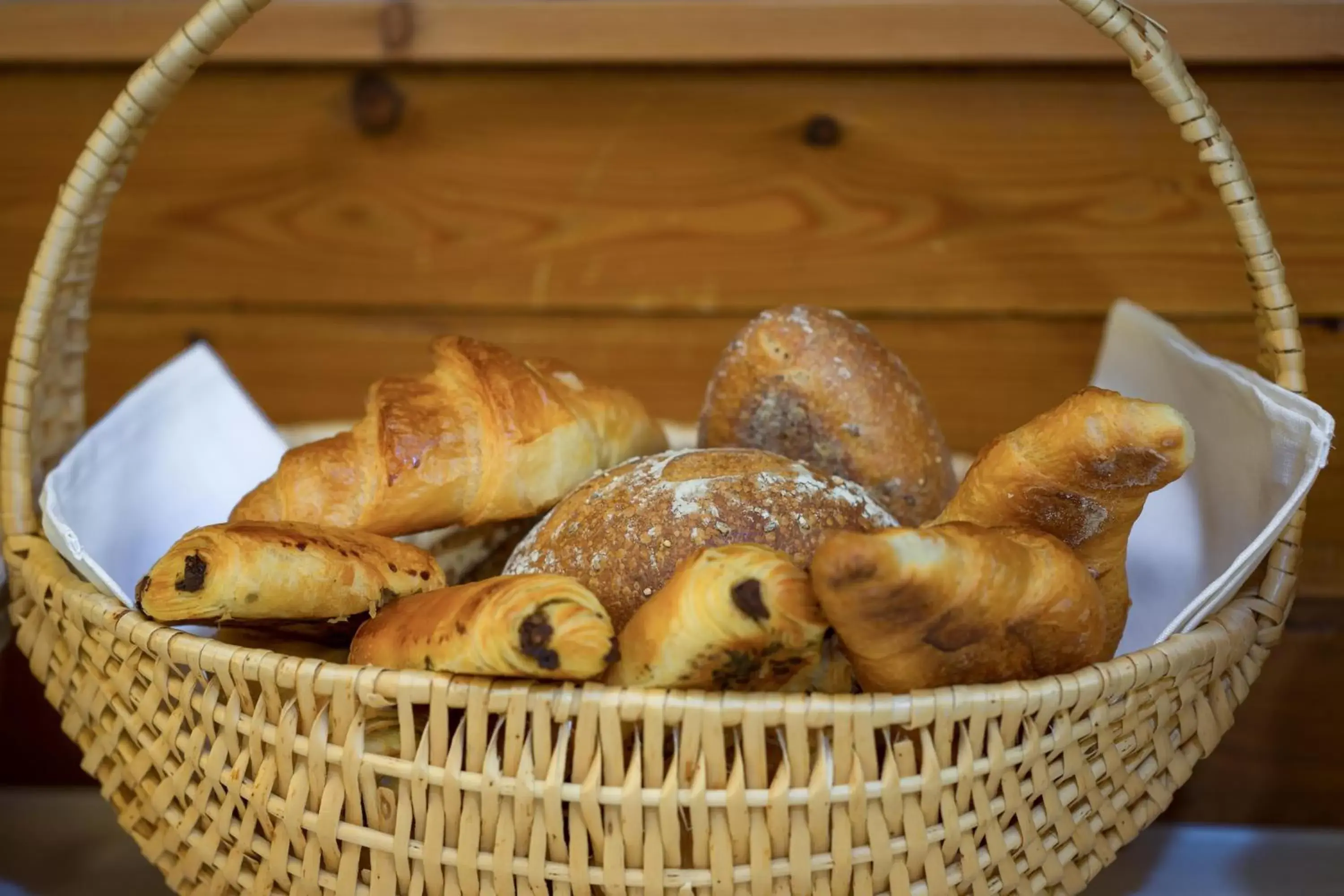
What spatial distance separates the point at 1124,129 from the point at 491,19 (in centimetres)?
62

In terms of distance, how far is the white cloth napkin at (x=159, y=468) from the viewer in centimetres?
80

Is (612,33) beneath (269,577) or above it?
above

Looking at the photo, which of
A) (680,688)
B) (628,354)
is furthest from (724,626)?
(628,354)

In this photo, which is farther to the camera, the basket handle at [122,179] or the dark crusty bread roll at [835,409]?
the dark crusty bread roll at [835,409]

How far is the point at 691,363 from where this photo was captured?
122 cm

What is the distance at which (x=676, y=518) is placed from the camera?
68 cm

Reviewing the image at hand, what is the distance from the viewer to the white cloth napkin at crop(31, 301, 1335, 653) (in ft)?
2.31

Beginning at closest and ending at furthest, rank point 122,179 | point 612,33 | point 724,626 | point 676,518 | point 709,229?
point 724,626 → point 676,518 → point 122,179 → point 612,33 → point 709,229

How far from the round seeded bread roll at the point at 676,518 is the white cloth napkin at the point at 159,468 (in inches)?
11.3

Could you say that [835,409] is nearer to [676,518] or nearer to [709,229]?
[676,518]

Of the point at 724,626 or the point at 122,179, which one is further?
the point at 122,179

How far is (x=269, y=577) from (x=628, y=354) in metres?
0.66

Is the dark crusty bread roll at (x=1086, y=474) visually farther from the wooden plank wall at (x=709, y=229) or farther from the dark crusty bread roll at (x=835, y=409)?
the wooden plank wall at (x=709, y=229)

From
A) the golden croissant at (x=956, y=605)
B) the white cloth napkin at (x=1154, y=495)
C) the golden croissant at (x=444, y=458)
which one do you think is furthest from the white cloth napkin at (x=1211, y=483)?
the golden croissant at (x=444, y=458)
